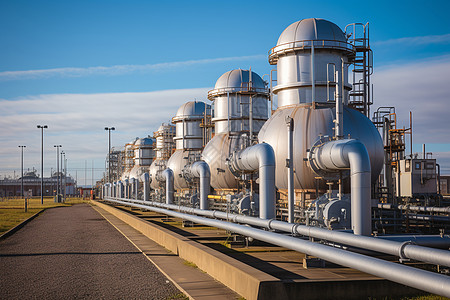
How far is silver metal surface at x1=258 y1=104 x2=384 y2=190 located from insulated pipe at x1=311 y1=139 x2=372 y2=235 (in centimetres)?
442

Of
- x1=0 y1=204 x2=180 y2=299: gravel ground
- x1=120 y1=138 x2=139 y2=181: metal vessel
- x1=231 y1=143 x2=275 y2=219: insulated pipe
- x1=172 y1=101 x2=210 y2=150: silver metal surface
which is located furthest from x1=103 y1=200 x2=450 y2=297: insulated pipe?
x1=120 y1=138 x2=139 y2=181: metal vessel

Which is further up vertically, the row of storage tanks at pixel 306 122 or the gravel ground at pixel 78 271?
the row of storage tanks at pixel 306 122

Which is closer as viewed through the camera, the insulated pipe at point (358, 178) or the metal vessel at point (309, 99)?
the insulated pipe at point (358, 178)

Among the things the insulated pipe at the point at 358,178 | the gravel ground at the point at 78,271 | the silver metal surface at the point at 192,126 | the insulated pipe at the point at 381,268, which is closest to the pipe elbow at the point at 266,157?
the insulated pipe at the point at 358,178

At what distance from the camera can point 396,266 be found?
684cm

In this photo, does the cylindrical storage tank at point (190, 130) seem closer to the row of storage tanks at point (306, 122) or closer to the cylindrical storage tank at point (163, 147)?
the cylindrical storage tank at point (163, 147)

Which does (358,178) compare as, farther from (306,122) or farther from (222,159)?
(222,159)

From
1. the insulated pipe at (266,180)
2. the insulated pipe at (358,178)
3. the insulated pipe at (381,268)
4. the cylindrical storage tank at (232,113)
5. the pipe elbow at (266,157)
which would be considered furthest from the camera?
the cylindrical storage tank at (232,113)

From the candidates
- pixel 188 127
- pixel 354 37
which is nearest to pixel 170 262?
pixel 354 37

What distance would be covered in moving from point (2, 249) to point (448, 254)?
1544 centimetres

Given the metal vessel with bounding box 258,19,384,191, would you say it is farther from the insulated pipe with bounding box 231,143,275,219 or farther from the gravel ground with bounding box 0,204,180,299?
the gravel ground with bounding box 0,204,180,299

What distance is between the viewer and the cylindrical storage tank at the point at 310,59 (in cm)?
2216

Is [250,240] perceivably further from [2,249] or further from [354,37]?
[354,37]

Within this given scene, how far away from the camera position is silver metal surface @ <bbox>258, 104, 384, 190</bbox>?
774 inches
